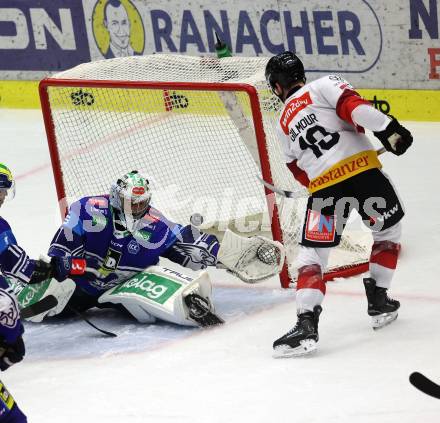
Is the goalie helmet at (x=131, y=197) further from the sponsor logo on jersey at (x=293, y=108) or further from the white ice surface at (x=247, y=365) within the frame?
the sponsor logo on jersey at (x=293, y=108)

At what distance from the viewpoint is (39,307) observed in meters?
5.18

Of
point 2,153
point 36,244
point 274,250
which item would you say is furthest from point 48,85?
point 2,153

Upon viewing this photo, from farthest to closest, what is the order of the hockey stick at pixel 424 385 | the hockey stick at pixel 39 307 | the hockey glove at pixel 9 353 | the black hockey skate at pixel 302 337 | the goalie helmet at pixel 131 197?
the hockey stick at pixel 39 307
the goalie helmet at pixel 131 197
the black hockey skate at pixel 302 337
the hockey glove at pixel 9 353
the hockey stick at pixel 424 385

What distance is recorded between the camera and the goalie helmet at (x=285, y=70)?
15.3 ft

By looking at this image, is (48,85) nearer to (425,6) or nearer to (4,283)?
(4,283)

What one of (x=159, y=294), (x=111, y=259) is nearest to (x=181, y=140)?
(x=111, y=259)

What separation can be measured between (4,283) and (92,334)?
3.69 feet

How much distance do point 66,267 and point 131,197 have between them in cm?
38

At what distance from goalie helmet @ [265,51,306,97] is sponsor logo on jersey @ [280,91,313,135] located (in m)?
0.09

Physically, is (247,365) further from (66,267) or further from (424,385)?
(424,385)

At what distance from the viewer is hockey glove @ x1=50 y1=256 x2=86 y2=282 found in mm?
4852

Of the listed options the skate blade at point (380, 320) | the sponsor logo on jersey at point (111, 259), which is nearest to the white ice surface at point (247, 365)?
the skate blade at point (380, 320)

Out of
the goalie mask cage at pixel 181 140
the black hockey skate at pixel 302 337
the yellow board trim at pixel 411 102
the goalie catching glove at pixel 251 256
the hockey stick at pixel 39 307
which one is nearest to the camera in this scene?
the black hockey skate at pixel 302 337

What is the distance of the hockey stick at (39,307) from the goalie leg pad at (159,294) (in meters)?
0.20
